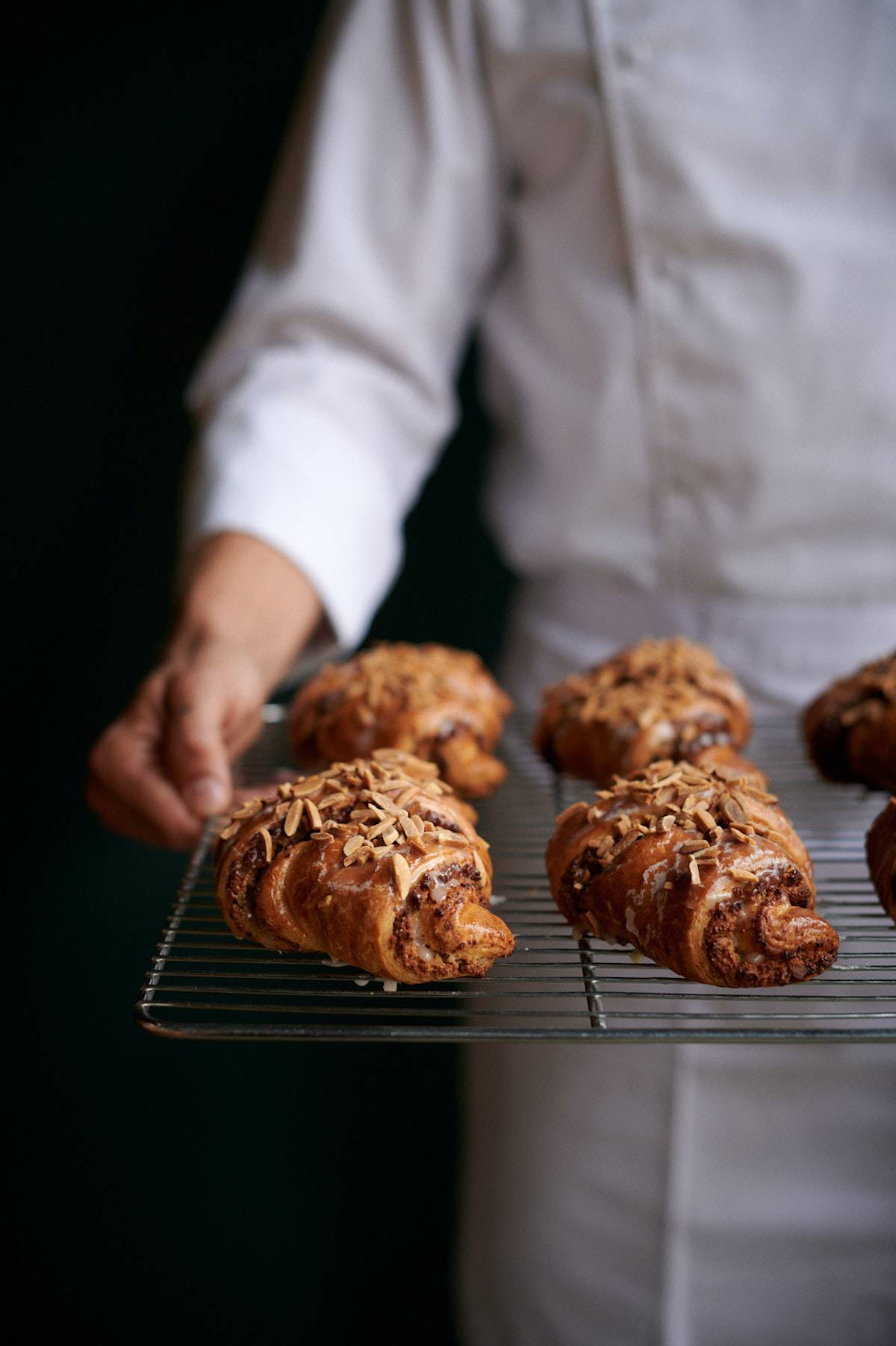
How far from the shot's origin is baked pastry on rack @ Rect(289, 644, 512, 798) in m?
1.76

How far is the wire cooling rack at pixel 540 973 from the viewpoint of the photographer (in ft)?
3.35

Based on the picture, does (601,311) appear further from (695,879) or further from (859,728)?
(695,879)

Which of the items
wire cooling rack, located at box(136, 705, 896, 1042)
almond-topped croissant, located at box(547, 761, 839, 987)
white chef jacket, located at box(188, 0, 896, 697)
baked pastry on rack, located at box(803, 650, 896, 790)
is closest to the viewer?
wire cooling rack, located at box(136, 705, 896, 1042)

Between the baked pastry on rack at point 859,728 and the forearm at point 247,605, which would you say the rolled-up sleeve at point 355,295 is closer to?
the forearm at point 247,605

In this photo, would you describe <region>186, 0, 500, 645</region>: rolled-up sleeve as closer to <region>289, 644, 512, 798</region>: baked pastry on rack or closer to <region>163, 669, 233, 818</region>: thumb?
<region>289, 644, 512, 798</region>: baked pastry on rack

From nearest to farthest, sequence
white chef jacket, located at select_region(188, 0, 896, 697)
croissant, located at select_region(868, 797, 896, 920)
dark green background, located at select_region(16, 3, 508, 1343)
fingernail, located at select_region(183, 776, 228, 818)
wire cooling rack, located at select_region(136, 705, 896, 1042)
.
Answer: wire cooling rack, located at select_region(136, 705, 896, 1042), croissant, located at select_region(868, 797, 896, 920), fingernail, located at select_region(183, 776, 228, 818), white chef jacket, located at select_region(188, 0, 896, 697), dark green background, located at select_region(16, 3, 508, 1343)

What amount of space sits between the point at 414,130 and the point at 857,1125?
203 centimetres

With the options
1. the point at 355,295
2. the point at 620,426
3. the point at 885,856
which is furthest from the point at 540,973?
the point at 355,295

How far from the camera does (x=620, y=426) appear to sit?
222cm

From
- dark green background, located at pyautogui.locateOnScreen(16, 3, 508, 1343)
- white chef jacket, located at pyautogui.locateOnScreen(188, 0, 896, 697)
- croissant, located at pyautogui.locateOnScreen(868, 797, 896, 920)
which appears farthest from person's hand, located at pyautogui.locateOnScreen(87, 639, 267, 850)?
dark green background, located at pyautogui.locateOnScreen(16, 3, 508, 1343)

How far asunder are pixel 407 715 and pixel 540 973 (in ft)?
1.96

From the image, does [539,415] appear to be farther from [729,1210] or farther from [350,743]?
[729,1210]

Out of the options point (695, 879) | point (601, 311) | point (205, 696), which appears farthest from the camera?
point (601, 311)

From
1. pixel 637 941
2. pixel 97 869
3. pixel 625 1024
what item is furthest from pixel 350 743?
pixel 97 869
